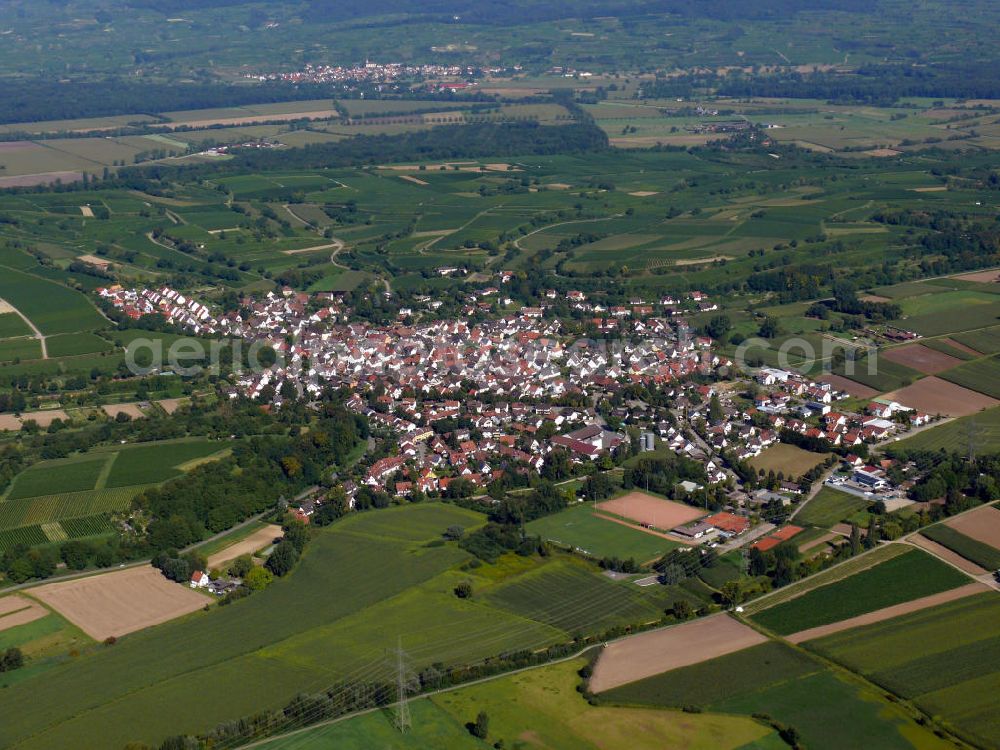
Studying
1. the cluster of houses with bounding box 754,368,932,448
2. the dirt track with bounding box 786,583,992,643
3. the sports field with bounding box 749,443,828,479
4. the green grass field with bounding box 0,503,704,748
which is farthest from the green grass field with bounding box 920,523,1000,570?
the green grass field with bounding box 0,503,704,748

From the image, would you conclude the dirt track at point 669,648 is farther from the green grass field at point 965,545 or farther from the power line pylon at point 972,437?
the power line pylon at point 972,437

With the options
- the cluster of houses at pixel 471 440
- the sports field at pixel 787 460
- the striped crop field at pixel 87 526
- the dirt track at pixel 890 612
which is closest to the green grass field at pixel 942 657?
the dirt track at pixel 890 612

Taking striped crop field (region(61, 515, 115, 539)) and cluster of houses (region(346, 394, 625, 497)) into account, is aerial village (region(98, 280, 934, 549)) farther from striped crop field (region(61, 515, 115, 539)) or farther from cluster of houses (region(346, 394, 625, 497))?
striped crop field (region(61, 515, 115, 539))

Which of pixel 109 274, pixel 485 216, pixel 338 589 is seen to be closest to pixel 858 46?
pixel 485 216

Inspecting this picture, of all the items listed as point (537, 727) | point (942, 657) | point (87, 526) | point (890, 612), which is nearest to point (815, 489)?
point (890, 612)

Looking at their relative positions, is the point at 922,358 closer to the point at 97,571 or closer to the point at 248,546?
the point at 248,546

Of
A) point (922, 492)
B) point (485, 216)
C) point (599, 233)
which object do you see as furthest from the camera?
point (485, 216)

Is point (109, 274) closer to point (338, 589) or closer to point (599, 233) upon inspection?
point (599, 233)
